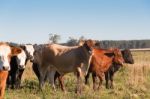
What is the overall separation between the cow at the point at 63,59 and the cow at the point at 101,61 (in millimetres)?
1107

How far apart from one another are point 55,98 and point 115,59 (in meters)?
5.43

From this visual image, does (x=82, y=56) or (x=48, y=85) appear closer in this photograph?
(x=82, y=56)

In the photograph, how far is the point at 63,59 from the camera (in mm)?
14195

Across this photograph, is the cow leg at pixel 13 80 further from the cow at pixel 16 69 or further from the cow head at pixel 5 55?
the cow head at pixel 5 55

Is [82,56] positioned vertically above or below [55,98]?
above

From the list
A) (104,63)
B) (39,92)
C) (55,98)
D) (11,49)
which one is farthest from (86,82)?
(11,49)

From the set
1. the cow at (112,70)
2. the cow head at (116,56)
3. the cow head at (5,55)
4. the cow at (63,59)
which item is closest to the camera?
the cow head at (5,55)

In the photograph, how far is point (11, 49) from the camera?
10.1 metres

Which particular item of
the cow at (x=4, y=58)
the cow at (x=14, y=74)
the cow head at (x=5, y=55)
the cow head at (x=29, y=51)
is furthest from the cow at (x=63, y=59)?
the cow head at (x=5, y=55)

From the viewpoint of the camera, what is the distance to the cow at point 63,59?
44.7ft

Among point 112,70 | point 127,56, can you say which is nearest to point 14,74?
point 112,70

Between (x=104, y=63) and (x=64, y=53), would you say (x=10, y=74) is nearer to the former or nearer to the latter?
(x=64, y=53)

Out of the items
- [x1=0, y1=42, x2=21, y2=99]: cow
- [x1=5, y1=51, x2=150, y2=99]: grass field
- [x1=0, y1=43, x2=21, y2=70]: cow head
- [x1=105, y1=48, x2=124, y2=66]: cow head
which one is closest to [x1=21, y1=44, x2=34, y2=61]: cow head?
[x1=5, y1=51, x2=150, y2=99]: grass field

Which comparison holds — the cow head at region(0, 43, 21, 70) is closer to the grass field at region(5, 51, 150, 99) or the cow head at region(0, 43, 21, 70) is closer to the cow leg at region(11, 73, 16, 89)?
the grass field at region(5, 51, 150, 99)
